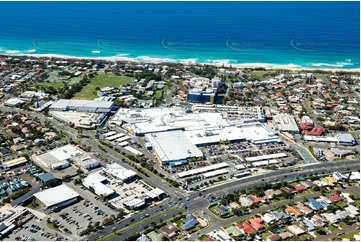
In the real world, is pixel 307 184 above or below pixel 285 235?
above

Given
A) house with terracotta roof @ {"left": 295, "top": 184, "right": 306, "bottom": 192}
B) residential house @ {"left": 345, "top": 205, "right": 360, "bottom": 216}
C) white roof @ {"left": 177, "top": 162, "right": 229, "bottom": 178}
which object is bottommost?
residential house @ {"left": 345, "top": 205, "right": 360, "bottom": 216}

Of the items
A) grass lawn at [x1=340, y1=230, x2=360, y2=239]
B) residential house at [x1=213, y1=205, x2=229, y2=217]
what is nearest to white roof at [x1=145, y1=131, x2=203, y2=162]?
residential house at [x1=213, y1=205, x2=229, y2=217]

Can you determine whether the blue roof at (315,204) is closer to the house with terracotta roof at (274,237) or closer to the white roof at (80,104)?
the house with terracotta roof at (274,237)

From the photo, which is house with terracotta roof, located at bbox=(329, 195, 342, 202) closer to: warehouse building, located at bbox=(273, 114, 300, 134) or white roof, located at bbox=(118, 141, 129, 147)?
warehouse building, located at bbox=(273, 114, 300, 134)

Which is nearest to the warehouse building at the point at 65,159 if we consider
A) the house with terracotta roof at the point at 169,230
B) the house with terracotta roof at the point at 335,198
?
the house with terracotta roof at the point at 169,230

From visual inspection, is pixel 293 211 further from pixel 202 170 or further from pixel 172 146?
pixel 172 146

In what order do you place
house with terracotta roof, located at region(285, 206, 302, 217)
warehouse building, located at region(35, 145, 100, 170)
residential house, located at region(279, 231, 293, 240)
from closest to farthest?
residential house, located at region(279, 231, 293, 240) → house with terracotta roof, located at region(285, 206, 302, 217) → warehouse building, located at region(35, 145, 100, 170)

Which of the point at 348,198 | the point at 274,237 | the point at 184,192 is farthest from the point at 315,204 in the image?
the point at 184,192
